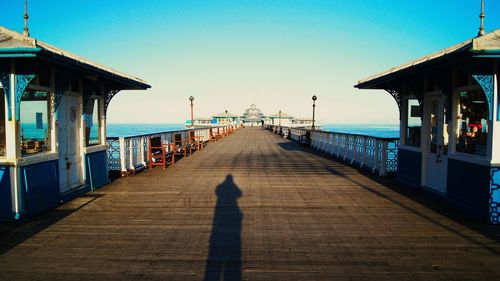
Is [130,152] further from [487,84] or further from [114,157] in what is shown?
[487,84]

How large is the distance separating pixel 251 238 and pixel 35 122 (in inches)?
186

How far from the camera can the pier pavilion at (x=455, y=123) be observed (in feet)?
17.6

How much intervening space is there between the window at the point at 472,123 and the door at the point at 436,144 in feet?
2.37

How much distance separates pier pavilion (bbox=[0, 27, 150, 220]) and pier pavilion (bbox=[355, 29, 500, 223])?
6859 mm

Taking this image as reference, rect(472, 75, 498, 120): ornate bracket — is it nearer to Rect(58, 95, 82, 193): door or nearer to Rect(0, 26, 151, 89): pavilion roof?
Rect(0, 26, 151, 89): pavilion roof

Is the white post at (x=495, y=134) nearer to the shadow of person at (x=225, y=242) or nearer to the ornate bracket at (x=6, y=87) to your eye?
the shadow of person at (x=225, y=242)

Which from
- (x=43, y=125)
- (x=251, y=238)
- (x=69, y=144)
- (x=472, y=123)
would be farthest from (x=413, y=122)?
(x=43, y=125)

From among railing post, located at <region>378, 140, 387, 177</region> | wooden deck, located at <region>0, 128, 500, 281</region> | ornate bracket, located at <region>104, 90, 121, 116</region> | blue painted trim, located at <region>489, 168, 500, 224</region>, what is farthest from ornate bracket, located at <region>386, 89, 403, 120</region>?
ornate bracket, located at <region>104, 90, 121, 116</region>

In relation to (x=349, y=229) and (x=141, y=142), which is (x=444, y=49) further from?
(x=141, y=142)

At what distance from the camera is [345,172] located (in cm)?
1080

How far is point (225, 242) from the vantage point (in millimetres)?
4535

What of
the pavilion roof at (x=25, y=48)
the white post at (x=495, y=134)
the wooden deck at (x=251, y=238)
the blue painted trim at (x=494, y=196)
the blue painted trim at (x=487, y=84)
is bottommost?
the wooden deck at (x=251, y=238)

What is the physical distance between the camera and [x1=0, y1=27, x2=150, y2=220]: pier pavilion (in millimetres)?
5309

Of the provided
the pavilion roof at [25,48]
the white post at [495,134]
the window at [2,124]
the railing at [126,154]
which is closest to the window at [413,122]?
the white post at [495,134]
